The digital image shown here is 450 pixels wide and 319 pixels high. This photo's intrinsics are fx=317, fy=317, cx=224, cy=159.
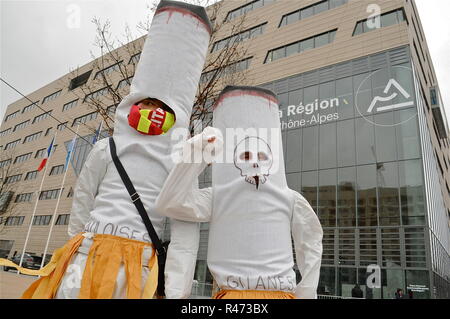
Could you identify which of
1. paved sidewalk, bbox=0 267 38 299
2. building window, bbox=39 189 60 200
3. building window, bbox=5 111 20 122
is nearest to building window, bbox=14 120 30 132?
building window, bbox=5 111 20 122

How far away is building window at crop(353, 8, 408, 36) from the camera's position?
1566 centimetres

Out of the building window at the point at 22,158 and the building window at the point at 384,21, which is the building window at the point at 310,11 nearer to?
the building window at the point at 384,21

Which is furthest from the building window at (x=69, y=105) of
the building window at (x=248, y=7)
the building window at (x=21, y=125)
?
the building window at (x=248, y=7)

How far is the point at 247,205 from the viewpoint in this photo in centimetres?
232

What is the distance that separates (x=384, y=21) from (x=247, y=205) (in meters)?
17.7

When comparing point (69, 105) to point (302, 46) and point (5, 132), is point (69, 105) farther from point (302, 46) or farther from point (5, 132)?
point (302, 46)

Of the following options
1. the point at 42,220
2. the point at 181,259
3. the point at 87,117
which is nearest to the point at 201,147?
the point at 181,259

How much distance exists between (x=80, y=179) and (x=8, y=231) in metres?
42.9

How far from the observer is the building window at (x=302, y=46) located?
1794cm

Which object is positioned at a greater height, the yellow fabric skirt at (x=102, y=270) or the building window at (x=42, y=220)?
the building window at (x=42, y=220)

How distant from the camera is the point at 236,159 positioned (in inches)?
99.0

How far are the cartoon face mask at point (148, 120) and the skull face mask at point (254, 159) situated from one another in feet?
2.03

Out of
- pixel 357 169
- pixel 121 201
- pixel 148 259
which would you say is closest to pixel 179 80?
pixel 121 201

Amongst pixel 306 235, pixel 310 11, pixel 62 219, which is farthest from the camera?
pixel 62 219
